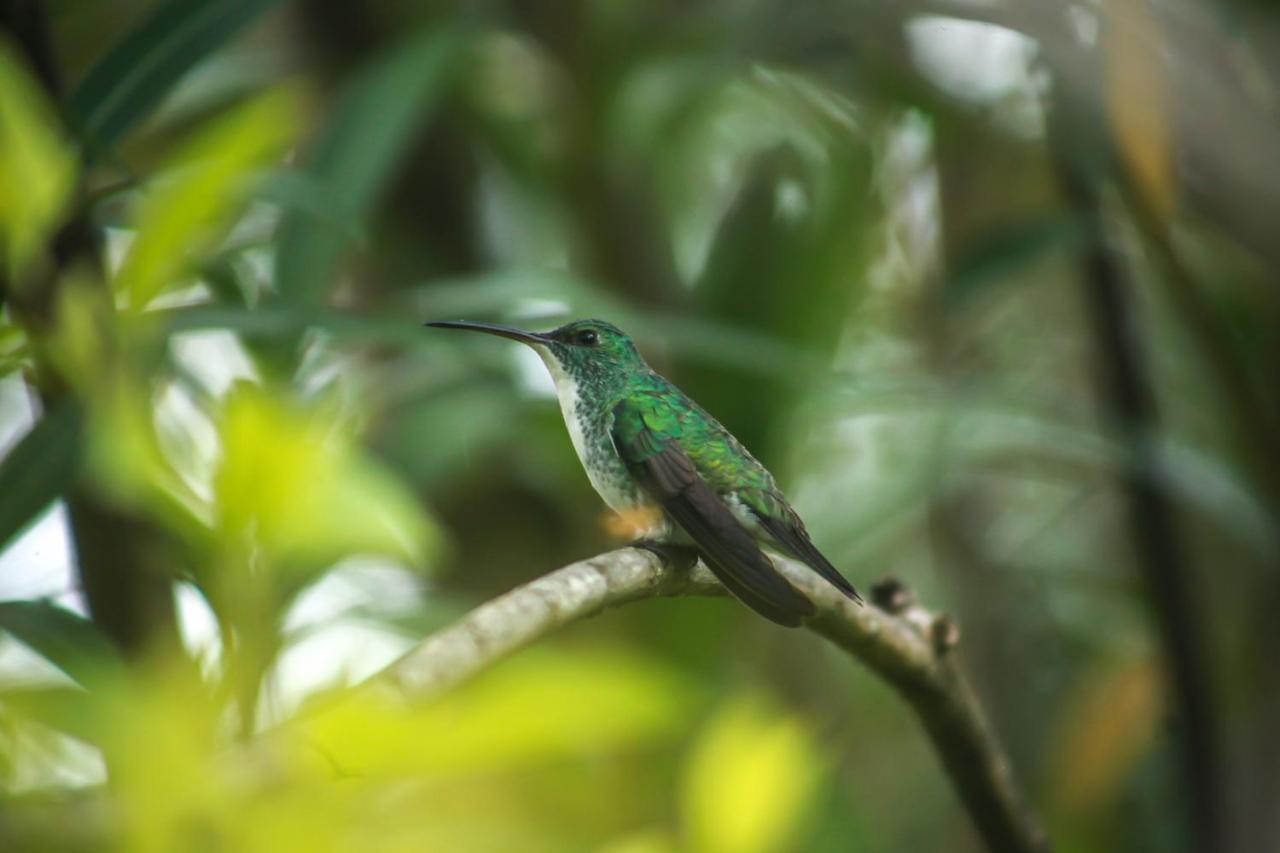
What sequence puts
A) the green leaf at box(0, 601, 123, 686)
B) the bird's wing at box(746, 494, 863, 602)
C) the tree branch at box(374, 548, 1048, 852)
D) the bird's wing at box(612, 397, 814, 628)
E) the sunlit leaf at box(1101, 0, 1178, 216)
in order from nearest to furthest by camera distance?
the tree branch at box(374, 548, 1048, 852) → the green leaf at box(0, 601, 123, 686) → the bird's wing at box(612, 397, 814, 628) → the bird's wing at box(746, 494, 863, 602) → the sunlit leaf at box(1101, 0, 1178, 216)

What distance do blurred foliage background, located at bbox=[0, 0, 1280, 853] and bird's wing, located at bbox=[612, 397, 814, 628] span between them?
25 centimetres

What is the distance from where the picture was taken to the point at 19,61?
1.88 metres

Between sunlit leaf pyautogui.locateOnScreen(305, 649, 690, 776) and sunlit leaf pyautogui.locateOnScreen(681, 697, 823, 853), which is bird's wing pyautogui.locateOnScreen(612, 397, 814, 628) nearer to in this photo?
sunlit leaf pyautogui.locateOnScreen(681, 697, 823, 853)

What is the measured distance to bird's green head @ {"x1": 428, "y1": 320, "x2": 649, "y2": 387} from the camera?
2.49m

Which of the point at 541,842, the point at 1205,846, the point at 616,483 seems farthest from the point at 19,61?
the point at 1205,846

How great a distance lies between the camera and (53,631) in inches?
59.8

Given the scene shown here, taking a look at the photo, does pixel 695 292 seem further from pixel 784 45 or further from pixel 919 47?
pixel 919 47

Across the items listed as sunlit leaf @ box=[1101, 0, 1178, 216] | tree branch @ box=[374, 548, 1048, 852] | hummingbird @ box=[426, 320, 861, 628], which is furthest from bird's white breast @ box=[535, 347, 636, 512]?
sunlit leaf @ box=[1101, 0, 1178, 216]

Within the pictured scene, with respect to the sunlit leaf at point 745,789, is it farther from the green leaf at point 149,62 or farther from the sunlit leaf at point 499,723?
the green leaf at point 149,62

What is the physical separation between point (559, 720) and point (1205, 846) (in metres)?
2.37

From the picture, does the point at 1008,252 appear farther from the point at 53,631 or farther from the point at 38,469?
the point at 53,631

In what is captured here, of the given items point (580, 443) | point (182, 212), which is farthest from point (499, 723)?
point (580, 443)

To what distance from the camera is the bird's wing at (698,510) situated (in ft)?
5.15

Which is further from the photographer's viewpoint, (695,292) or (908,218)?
(908,218)
